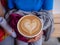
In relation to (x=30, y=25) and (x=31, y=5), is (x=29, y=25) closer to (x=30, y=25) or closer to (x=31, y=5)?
(x=30, y=25)

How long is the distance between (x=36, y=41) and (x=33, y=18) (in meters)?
0.19

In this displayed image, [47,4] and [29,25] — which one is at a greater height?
[47,4]

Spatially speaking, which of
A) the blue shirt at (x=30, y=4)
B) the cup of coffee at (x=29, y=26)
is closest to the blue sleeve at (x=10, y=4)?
the blue shirt at (x=30, y=4)

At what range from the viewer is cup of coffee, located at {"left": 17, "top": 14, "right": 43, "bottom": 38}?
107 cm

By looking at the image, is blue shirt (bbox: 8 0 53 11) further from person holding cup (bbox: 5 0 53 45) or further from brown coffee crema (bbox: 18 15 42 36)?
Result: brown coffee crema (bbox: 18 15 42 36)

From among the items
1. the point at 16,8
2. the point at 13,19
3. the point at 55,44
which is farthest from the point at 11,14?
the point at 55,44

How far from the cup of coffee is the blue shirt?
0.14 meters

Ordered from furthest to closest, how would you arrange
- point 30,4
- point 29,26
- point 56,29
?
1. point 56,29
2. point 30,4
3. point 29,26

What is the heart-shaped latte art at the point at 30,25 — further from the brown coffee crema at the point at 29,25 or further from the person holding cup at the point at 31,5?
the person holding cup at the point at 31,5

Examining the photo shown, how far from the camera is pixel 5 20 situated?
43.5 inches

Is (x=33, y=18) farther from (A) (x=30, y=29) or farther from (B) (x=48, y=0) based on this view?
(B) (x=48, y=0)

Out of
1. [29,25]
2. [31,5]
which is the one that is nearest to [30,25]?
[29,25]

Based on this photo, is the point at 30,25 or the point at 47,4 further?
the point at 47,4

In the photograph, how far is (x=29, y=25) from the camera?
3.59ft
